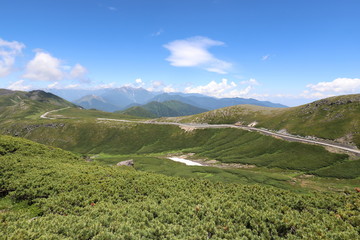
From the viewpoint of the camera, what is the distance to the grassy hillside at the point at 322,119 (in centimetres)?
8644

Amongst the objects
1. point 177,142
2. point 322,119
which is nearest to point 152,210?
point 177,142

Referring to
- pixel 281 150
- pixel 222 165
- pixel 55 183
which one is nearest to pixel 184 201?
pixel 55 183

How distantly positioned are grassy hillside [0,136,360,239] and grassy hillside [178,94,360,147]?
84556 mm

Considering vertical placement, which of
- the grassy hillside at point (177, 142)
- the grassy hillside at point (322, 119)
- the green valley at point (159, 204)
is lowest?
the grassy hillside at point (177, 142)

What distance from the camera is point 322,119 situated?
10288cm

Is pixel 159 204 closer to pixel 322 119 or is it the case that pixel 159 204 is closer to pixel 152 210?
pixel 152 210

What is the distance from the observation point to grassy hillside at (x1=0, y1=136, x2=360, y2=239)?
15258 mm

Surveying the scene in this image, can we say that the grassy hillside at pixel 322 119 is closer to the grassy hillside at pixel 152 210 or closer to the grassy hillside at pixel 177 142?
the grassy hillside at pixel 177 142

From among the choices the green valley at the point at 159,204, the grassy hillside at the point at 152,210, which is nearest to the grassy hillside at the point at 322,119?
the green valley at the point at 159,204

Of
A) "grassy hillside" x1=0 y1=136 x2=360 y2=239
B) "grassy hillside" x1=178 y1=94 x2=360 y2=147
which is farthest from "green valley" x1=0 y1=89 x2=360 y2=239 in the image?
"grassy hillside" x1=178 y1=94 x2=360 y2=147

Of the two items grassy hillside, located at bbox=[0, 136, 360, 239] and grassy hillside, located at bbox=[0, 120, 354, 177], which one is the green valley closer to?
grassy hillside, located at bbox=[0, 136, 360, 239]

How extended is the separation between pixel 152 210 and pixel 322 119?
396 feet

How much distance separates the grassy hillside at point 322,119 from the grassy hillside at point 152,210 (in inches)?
3329

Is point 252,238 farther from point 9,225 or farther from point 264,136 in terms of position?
point 264,136
